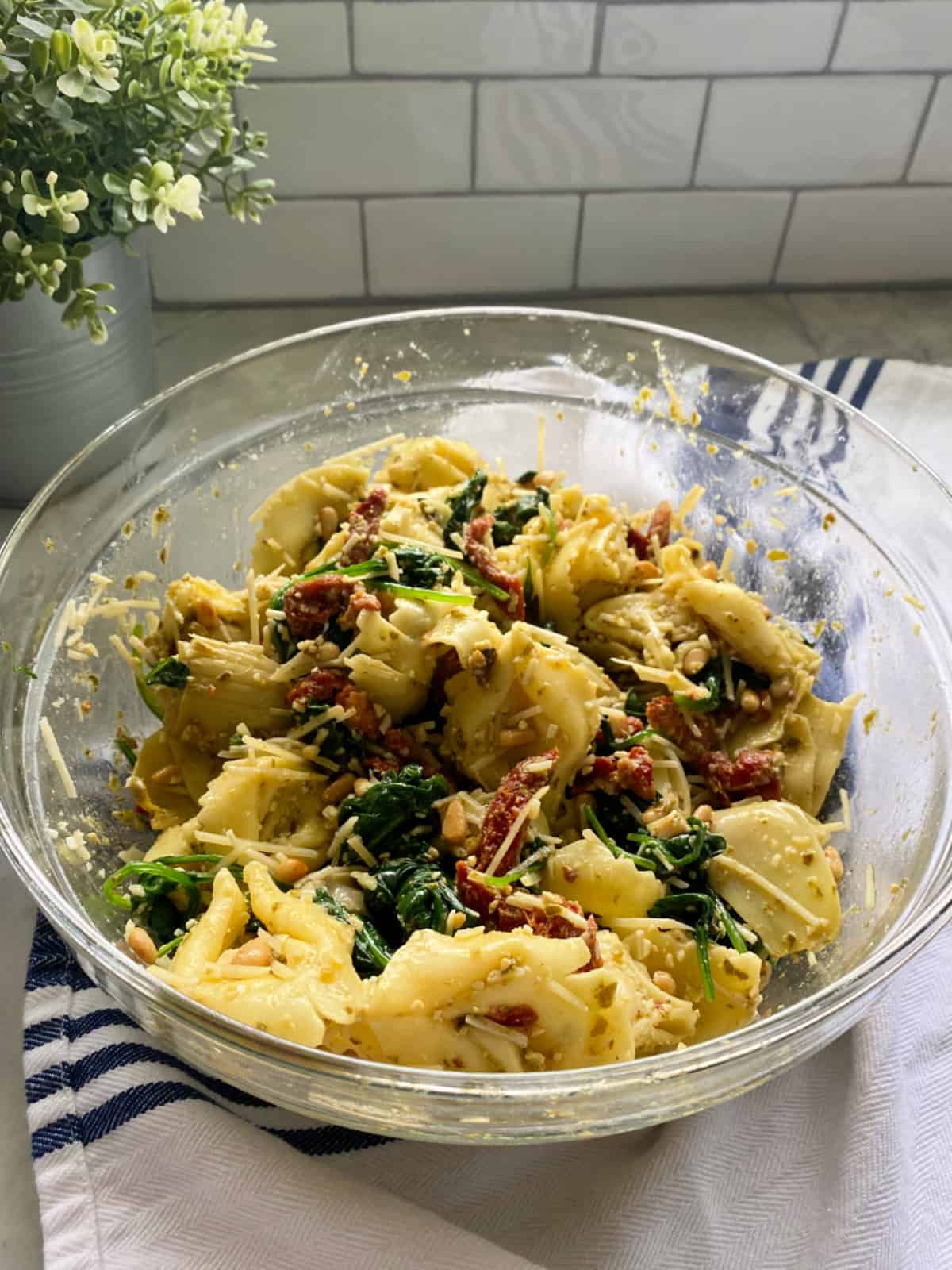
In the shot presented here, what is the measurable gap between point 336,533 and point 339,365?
447 millimetres

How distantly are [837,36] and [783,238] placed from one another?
0.48 m

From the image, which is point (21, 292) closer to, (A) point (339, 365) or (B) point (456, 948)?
(A) point (339, 365)

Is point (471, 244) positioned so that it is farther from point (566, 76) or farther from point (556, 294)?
point (566, 76)

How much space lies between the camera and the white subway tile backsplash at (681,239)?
2.87 m

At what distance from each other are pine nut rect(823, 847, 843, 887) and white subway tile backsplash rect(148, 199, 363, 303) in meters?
1.86

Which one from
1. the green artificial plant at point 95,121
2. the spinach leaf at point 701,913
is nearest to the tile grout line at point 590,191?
the green artificial plant at point 95,121

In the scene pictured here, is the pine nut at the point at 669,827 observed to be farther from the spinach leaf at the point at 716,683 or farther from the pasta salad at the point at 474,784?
→ the spinach leaf at the point at 716,683

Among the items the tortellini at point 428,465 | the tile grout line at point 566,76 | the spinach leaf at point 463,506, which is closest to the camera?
the spinach leaf at point 463,506

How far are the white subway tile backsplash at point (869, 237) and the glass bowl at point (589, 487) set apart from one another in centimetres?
106

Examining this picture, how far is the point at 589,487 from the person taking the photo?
86.2 inches

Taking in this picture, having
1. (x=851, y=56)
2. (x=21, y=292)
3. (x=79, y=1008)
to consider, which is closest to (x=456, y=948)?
(x=79, y=1008)

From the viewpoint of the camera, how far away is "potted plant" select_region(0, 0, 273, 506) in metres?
1.74

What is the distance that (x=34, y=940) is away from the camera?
1.69 m

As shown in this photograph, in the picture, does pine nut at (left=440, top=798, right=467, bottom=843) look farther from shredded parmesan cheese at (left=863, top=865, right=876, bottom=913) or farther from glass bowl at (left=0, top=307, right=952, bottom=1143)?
shredded parmesan cheese at (left=863, top=865, right=876, bottom=913)
